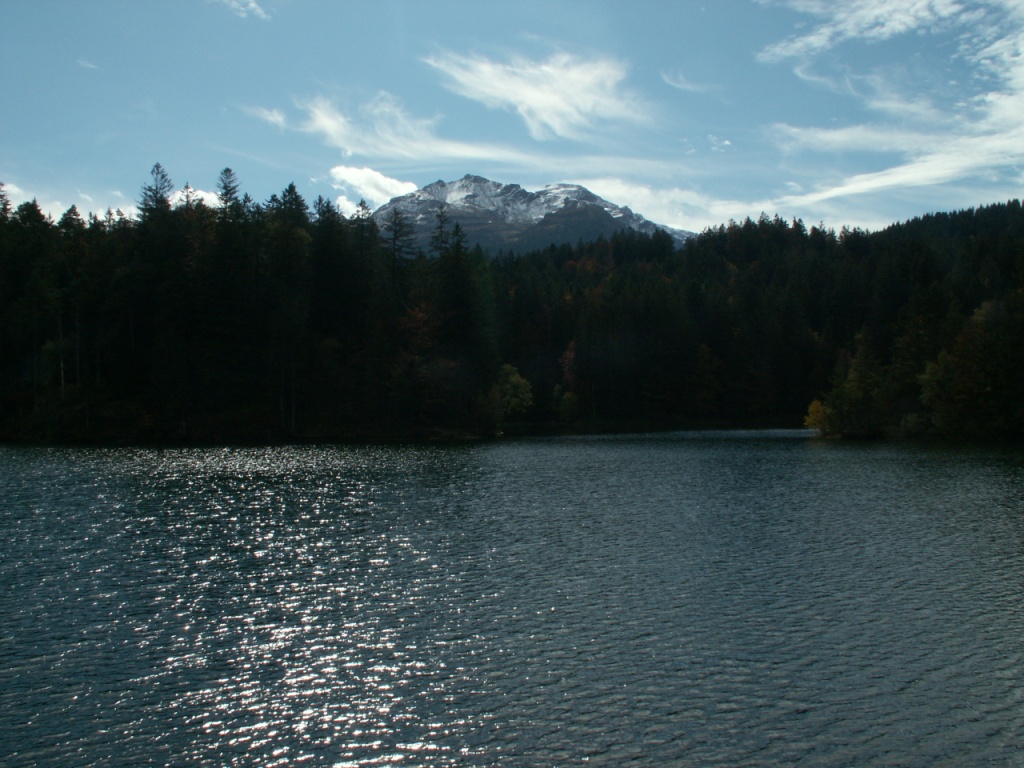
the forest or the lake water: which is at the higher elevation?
the forest

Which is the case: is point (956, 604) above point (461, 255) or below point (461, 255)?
below

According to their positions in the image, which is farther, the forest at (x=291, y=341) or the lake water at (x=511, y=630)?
the forest at (x=291, y=341)

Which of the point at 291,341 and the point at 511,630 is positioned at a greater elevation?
the point at 291,341

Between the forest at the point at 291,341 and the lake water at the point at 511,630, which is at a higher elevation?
the forest at the point at 291,341

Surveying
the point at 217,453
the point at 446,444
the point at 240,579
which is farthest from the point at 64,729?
the point at 446,444

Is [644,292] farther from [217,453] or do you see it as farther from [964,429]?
[217,453]

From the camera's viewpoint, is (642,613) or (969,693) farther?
(642,613)

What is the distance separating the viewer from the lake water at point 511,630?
16203mm

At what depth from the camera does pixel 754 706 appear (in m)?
17.8

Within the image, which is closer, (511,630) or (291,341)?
(511,630)

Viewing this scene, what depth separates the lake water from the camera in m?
16.2

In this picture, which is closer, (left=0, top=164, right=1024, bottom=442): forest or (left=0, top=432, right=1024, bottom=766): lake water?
(left=0, top=432, right=1024, bottom=766): lake water

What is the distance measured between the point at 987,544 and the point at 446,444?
73085mm

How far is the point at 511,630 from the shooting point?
23281 mm
